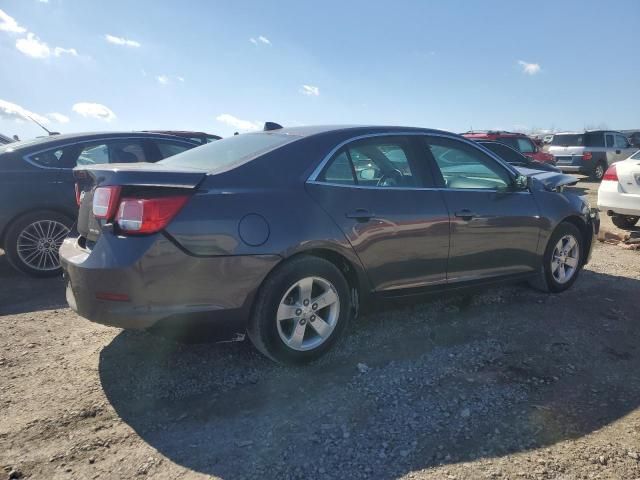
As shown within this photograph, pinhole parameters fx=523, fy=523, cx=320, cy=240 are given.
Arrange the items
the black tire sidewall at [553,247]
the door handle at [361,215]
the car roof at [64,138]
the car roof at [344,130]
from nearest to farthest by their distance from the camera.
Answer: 1. the door handle at [361,215]
2. the car roof at [344,130]
3. the black tire sidewall at [553,247]
4. the car roof at [64,138]

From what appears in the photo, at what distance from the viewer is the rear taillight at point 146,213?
9.37 ft

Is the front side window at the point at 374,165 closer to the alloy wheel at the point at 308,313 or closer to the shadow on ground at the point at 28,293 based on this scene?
the alloy wheel at the point at 308,313

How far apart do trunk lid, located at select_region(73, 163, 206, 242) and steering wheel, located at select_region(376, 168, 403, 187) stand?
132 cm

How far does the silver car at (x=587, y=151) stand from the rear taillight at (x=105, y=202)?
60.1ft

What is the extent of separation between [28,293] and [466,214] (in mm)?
4128

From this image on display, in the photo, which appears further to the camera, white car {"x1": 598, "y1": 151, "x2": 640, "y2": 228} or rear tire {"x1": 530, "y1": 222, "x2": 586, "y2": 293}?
white car {"x1": 598, "y1": 151, "x2": 640, "y2": 228}

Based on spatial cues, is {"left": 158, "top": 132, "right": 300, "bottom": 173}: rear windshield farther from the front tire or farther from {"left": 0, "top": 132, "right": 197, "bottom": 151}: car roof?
{"left": 0, "top": 132, "right": 197, "bottom": 151}: car roof

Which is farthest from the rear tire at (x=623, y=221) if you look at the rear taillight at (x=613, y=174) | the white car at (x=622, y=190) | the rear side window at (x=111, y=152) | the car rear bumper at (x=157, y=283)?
the car rear bumper at (x=157, y=283)

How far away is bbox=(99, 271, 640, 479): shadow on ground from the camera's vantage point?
2578mm

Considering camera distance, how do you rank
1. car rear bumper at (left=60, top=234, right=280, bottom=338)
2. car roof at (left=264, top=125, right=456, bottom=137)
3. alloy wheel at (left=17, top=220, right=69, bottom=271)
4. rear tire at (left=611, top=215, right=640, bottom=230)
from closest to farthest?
car rear bumper at (left=60, top=234, right=280, bottom=338) → car roof at (left=264, top=125, right=456, bottom=137) → alloy wheel at (left=17, top=220, right=69, bottom=271) → rear tire at (left=611, top=215, right=640, bottom=230)

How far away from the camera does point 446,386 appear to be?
323 centimetres

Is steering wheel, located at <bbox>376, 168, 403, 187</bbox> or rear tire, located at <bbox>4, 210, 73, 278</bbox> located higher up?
steering wheel, located at <bbox>376, 168, 403, 187</bbox>

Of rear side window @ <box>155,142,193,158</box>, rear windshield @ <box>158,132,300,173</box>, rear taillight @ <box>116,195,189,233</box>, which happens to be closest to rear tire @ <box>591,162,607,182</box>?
rear side window @ <box>155,142,193,158</box>

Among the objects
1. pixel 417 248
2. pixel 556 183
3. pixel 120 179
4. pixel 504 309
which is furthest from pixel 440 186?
pixel 120 179
